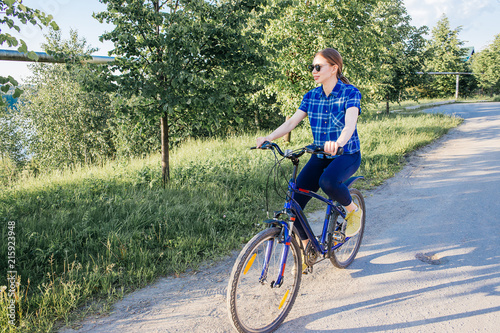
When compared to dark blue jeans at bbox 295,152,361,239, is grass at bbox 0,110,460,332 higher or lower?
lower

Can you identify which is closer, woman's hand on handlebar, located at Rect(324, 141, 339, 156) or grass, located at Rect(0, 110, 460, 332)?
woman's hand on handlebar, located at Rect(324, 141, 339, 156)

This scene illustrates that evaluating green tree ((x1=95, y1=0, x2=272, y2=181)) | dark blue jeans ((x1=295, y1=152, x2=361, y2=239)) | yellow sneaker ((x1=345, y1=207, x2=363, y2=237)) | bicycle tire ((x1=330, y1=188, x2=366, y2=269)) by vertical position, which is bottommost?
bicycle tire ((x1=330, y1=188, x2=366, y2=269))

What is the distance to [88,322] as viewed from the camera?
2.59 metres

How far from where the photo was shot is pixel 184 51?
504 centimetres

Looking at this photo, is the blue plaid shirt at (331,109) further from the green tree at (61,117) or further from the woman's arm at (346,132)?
the green tree at (61,117)

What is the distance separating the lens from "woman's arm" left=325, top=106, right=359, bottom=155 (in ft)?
7.89

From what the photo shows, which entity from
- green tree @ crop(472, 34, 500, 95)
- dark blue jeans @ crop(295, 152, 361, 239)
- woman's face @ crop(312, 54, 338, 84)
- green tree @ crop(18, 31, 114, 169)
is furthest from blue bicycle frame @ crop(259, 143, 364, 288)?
green tree @ crop(472, 34, 500, 95)

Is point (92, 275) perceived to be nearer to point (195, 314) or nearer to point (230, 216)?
point (195, 314)

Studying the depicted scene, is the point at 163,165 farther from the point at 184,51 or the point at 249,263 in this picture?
the point at 249,263

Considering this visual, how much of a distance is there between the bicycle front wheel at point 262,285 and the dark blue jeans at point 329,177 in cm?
36

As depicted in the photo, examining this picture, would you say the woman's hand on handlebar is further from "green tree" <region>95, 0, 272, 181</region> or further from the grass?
"green tree" <region>95, 0, 272, 181</region>

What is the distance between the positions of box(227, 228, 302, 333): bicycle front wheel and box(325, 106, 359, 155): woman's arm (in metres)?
0.73

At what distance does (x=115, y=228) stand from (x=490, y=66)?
47213mm

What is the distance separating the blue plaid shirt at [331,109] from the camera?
2.86 meters
